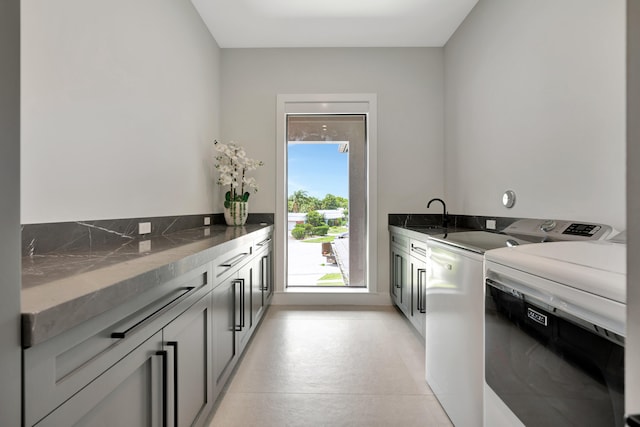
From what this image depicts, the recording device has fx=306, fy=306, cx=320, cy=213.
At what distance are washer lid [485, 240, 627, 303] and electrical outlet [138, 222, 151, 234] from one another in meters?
1.80

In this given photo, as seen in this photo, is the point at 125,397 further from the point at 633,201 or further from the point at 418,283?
the point at 418,283

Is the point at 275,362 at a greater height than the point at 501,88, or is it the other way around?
the point at 501,88

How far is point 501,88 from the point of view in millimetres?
2229

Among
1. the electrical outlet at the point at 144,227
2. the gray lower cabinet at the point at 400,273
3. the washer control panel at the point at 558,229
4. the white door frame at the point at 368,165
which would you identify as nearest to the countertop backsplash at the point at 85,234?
the electrical outlet at the point at 144,227

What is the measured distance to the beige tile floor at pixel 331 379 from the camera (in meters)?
1.56

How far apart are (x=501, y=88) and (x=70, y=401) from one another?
276 cm

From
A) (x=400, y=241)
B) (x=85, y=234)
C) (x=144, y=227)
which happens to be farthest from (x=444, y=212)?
(x=85, y=234)

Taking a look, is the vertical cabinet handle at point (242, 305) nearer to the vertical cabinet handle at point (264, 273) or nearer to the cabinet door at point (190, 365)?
the cabinet door at point (190, 365)

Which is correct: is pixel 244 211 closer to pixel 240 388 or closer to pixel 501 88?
pixel 240 388

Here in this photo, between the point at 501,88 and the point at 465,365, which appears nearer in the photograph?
the point at 465,365

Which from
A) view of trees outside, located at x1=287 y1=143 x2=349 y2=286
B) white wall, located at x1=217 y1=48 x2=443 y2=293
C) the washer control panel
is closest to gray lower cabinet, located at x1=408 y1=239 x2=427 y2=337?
the washer control panel

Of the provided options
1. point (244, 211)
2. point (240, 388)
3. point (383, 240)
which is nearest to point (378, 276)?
point (383, 240)

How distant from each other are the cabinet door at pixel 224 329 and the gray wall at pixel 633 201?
1.42 metres

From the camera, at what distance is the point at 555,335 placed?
0.76m
